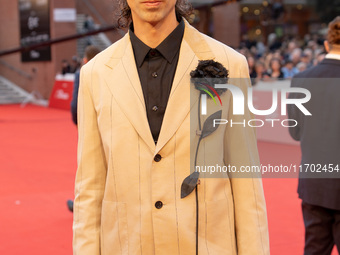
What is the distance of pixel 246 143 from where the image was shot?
Result: 188 cm

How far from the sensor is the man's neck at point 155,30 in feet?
6.12

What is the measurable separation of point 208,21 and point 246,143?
26.1 meters

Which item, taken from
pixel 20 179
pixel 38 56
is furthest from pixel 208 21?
pixel 20 179

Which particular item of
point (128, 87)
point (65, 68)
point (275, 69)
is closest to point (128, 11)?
point (128, 87)

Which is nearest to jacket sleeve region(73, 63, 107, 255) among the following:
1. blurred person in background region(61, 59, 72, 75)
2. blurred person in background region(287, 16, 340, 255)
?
blurred person in background region(287, 16, 340, 255)

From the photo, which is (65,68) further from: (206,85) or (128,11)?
(206,85)

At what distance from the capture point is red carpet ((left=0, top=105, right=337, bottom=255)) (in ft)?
15.8

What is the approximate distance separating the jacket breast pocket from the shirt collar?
1.53 ft

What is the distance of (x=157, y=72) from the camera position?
73.8 inches

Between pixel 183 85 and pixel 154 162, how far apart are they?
26 cm

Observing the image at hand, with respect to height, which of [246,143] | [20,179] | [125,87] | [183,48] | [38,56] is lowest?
[20,179]

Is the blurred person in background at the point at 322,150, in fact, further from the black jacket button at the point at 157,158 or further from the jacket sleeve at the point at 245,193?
the black jacket button at the point at 157,158

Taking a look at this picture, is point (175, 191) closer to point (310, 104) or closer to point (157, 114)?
point (157, 114)

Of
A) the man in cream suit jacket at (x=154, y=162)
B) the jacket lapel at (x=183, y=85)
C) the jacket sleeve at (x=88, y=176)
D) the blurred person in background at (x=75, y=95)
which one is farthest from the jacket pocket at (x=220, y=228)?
the blurred person in background at (x=75, y=95)
